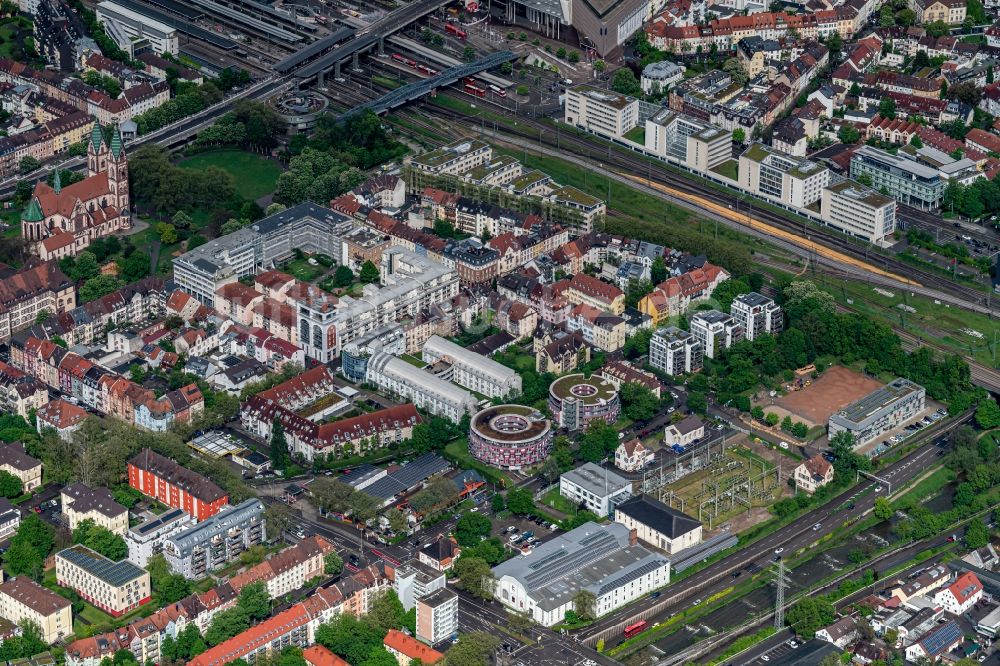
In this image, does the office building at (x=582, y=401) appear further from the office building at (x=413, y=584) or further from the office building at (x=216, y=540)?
the office building at (x=216, y=540)

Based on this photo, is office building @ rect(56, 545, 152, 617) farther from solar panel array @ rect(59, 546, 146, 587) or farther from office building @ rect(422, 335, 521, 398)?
office building @ rect(422, 335, 521, 398)

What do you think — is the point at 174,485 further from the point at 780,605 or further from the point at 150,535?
the point at 780,605

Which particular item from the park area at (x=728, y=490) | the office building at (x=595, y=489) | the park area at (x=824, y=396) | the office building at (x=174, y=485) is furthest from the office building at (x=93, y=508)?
the park area at (x=824, y=396)

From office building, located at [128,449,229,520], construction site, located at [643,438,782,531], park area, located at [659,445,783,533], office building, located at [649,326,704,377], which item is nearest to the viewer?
office building, located at [128,449,229,520]

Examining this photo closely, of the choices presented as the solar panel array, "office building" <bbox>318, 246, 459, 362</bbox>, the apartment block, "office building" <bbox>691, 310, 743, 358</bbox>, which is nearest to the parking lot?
the apartment block

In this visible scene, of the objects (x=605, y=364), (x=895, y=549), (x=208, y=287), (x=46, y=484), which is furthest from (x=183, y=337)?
(x=895, y=549)

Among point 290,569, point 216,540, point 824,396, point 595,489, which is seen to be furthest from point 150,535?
point 824,396
